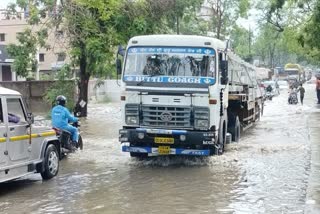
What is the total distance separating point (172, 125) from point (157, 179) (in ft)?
4.95

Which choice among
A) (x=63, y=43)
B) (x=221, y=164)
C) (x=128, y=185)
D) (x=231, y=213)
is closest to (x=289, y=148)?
(x=221, y=164)

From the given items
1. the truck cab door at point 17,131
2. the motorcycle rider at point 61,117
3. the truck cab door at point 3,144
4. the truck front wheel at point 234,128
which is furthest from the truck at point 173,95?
the truck front wheel at point 234,128

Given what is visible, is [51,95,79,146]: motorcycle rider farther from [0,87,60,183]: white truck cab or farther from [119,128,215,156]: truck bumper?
[0,87,60,183]: white truck cab

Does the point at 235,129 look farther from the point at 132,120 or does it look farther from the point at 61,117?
the point at 61,117

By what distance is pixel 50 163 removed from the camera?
10.4 meters

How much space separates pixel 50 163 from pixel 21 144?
115cm

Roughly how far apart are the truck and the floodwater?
2.08ft

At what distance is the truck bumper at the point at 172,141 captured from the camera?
1135cm

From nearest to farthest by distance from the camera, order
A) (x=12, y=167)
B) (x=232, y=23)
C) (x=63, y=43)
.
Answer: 1. (x=12, y=167)
2. (x=63, y=43)
3. (x=232, y=23)

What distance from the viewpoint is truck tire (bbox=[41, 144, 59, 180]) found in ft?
33.4

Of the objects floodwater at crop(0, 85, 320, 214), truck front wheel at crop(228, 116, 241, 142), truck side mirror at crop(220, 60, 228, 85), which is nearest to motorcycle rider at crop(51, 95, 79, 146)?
floodwater at crop(0, 85, 320, 214)

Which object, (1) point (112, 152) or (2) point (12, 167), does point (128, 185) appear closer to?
(2) point (12, 167)

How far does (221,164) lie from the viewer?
40.2 feet

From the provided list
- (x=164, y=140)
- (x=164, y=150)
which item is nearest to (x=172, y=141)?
(x=164, y=140)
